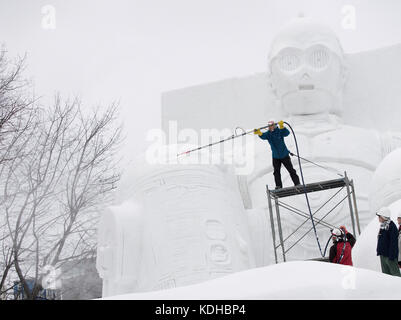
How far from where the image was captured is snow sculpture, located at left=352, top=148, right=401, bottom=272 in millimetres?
4777

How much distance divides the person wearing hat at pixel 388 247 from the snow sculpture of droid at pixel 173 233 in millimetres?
1410

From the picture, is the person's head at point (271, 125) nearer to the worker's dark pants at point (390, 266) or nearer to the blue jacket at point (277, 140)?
the blue jacket at point (277, 140)

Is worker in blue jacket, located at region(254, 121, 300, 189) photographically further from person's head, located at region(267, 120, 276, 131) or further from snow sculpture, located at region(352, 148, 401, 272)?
snow sculpture, located at region(352, 148, 401, 272)

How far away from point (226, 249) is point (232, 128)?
389 cm

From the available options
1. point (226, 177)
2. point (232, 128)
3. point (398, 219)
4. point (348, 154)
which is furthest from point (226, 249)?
point (232, 128)

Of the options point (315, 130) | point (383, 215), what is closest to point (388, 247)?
point (383, 215)

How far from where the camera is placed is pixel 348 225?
6770mm

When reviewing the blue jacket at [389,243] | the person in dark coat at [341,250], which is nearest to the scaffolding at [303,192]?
the person in dark coat at [341,250]

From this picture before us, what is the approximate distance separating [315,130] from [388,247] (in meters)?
3.52

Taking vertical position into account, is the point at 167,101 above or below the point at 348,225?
above

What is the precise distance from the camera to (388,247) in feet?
14.2

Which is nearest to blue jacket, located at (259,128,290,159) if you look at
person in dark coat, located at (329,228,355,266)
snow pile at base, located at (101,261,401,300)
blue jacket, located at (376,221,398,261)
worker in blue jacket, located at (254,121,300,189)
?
worker in blue jacket, located at (254,121,300,189)

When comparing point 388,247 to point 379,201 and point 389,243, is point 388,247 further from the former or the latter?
point 379,201
